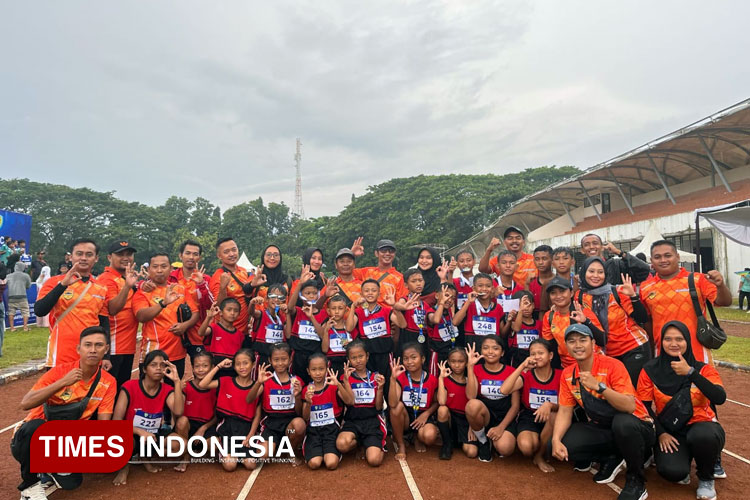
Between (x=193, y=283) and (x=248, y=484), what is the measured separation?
8.38 ft

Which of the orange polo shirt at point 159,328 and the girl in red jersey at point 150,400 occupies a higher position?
the orange polo shirt at point 159,328

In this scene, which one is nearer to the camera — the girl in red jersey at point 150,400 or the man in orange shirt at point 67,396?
the man in orange shirt at point 67,396

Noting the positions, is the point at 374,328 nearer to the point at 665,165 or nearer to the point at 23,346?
the point at 23,346

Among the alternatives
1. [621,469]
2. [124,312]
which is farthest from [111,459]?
[621,469]

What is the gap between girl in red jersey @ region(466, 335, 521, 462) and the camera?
4.45m

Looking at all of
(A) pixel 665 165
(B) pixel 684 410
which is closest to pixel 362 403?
(B) pixel 684 410

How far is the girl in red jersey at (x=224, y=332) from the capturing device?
5.05 meters

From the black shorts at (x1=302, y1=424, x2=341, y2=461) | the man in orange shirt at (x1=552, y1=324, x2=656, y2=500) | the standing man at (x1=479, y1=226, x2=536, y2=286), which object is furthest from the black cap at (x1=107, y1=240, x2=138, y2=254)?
the man in orange shirt at (x1=552, y1=324, x2=656, y2=500)

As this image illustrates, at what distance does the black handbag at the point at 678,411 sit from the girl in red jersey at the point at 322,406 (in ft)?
9.53

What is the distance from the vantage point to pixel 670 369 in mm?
3842

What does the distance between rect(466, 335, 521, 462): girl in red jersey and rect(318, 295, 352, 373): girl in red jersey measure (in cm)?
145

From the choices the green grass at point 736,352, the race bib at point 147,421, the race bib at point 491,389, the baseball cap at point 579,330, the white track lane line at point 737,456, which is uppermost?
the baseball cap at point 579,330

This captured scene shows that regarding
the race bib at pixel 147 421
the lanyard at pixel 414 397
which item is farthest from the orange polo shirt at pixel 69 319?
the lanyard at pixel 414 397

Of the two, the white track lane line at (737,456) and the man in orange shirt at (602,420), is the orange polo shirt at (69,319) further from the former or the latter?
the white track lane line at (737,456)
